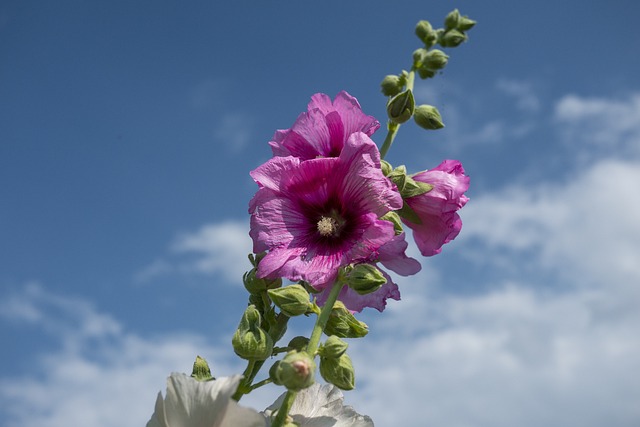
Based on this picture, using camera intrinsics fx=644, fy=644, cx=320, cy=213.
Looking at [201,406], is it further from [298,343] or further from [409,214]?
[409,214]

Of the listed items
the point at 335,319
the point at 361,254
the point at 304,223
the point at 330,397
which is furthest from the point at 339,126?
the point at 330,397

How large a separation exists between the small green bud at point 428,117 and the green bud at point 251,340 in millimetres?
837

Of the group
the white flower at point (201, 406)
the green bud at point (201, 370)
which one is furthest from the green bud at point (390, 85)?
the white flower at point (201, 406)

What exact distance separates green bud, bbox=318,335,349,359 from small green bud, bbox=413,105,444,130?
0.79m

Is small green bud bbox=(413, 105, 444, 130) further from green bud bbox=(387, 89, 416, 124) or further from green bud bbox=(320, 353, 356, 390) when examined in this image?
green bud bbox=(320, 353, 356, 390)

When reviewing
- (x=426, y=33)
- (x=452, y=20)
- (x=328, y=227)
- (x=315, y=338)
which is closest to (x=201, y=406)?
(x=315, y=338)

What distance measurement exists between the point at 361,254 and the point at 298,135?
452 millimetres

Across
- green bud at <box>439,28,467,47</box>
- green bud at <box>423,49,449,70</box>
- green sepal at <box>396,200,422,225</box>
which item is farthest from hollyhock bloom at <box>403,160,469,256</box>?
green bud at <box>439,28,467,47</box>

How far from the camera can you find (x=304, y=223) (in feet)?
6.00

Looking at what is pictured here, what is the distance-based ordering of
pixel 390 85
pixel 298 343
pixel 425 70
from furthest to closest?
1. pixel 425 70
2. pixel 390 85
3. pixel 298 343

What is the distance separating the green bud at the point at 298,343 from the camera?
1.62 metres

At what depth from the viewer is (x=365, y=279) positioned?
154 centimetres

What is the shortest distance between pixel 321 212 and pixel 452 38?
1132mm

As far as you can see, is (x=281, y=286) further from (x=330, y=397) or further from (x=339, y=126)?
(x=339, y=126)
